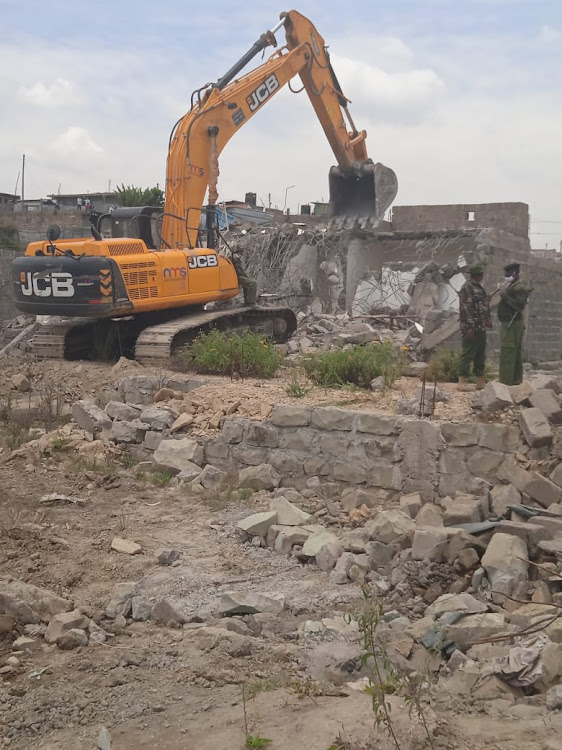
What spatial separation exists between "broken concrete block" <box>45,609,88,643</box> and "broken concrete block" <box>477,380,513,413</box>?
3.79m

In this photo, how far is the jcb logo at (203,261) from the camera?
1101 centimetres

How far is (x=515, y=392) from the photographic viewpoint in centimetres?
679

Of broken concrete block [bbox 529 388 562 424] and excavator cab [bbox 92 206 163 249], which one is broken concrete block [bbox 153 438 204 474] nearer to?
broken concrete block [bbox 529 388 562 424]

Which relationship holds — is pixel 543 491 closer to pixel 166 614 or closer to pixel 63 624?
pixel 166 614

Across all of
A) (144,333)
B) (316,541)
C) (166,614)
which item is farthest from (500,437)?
(144,333)

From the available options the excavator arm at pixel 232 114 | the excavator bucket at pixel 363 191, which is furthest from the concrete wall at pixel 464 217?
the excavator arm at pixel 232 114

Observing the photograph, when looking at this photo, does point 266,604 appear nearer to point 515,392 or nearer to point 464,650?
point 464,650

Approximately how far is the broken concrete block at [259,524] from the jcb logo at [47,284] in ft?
16.6

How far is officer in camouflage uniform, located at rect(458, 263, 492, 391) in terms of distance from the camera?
8.08 m

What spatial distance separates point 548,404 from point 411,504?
1.47 metres

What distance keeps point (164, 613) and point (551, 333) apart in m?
13.8

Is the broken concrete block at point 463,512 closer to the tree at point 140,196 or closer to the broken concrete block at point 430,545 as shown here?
the broken concrete block at point 430,545

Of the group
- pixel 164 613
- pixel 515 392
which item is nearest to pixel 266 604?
pixel 164 613

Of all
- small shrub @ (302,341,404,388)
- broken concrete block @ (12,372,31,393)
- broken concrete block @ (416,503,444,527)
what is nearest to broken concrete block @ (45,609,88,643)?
broken concrete block @ (416,503,444,527)
